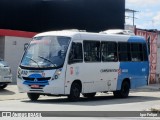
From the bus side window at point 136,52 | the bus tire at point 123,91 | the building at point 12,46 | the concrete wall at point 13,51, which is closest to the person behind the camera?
the bus tire at point 123,91

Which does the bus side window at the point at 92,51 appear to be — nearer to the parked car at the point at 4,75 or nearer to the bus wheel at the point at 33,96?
the bus wheel at the point at 33,96

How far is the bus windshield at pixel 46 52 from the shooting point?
2038cm

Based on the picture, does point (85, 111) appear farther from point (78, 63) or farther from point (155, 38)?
point (155, 38)

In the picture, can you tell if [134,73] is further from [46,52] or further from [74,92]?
[46,52]

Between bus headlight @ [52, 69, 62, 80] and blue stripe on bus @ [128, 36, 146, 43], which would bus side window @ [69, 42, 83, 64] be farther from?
blue stripe on bus @ [128, 36, 146, 43]

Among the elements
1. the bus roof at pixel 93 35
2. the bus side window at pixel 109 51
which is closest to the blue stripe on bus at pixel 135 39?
the bus roof at pixel 93 35

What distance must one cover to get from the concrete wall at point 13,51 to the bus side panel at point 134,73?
947 cm

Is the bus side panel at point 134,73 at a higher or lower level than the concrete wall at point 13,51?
lower

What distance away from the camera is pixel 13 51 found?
3291 centimetres

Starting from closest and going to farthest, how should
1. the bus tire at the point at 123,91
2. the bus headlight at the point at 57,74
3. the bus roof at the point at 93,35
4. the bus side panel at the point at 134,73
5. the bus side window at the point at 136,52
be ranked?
the bus headlight at the point at 57,74 → the bus roof at the point at 93,35 → the bus side panel at the point at 134,73 → the bus tire at the point at 123,91 → the bus side window at the point at 136,52

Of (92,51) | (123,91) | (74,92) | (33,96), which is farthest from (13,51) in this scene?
(74,92)

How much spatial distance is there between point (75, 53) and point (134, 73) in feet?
18.7

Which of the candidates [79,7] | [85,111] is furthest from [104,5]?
[85,111]

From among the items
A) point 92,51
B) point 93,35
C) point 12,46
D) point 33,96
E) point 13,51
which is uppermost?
point 93,35
